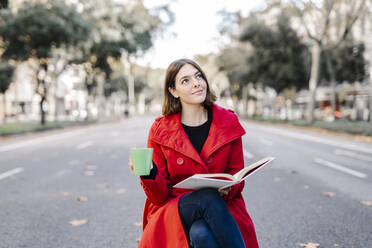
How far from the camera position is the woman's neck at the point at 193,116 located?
8.64 ft

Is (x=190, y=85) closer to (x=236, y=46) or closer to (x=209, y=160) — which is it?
(x=209, y=160)

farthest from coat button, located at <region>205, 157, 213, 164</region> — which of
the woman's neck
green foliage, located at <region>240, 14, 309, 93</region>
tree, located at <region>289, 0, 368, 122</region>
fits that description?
green foliage, located at <region>240, 14, 309, 93</region>

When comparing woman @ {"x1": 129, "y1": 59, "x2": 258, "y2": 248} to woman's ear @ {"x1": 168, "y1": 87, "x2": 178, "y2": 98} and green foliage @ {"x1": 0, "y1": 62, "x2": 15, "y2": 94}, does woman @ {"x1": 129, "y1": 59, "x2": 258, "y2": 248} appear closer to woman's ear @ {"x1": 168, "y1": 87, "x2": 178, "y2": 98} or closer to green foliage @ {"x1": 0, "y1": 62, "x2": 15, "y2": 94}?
woman's ear @ {"x1": 168, "y1": 87, "x2": 178, "y2": 98}

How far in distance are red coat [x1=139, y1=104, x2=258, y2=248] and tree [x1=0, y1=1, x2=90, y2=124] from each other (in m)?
17.7

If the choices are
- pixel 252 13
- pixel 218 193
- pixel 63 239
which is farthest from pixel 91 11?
pixel 218 193

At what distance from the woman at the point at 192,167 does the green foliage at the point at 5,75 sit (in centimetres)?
2998

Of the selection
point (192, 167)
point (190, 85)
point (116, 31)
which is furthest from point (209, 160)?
point (116, 31)

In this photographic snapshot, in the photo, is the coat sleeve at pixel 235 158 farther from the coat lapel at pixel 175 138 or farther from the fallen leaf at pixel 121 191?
the fallen leaf at pixel 121 191

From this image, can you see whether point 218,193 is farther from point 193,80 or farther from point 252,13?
point 252,13

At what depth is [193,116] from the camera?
2643 millimetres

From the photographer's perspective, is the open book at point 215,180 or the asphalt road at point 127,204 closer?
the open book at point 215,180

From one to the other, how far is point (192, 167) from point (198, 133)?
0.27m

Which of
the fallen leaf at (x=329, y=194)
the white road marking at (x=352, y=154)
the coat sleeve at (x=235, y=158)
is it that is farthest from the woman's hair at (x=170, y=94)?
the white road marking at (x=352, y=154)

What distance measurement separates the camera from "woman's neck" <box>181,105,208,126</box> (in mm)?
2633
